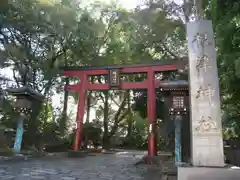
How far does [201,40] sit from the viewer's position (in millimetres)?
5566

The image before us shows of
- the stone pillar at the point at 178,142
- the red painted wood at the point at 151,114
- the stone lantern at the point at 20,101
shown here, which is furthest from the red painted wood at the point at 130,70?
the stone pillar at the point at 178,142

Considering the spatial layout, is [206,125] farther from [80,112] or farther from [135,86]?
[80,112]

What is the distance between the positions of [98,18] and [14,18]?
5607 mm

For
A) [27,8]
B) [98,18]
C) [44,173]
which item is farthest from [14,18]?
[44,173]

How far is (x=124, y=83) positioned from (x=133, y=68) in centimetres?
92

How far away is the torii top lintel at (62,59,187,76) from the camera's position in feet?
39.3

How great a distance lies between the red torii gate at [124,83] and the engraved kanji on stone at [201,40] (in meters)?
5.71

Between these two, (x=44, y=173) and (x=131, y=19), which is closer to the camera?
(x=44, y=173)

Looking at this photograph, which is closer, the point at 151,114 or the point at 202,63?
the point at 202,63

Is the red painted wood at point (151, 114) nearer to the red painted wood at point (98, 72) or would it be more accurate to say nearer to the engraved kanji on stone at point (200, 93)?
the red painted wood at point (98, 72)

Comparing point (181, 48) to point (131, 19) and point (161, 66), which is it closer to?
point (131, 19)

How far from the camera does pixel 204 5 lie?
23.5 feet

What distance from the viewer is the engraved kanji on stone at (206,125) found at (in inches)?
195

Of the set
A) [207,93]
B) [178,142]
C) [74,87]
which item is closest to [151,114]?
[178,142]
